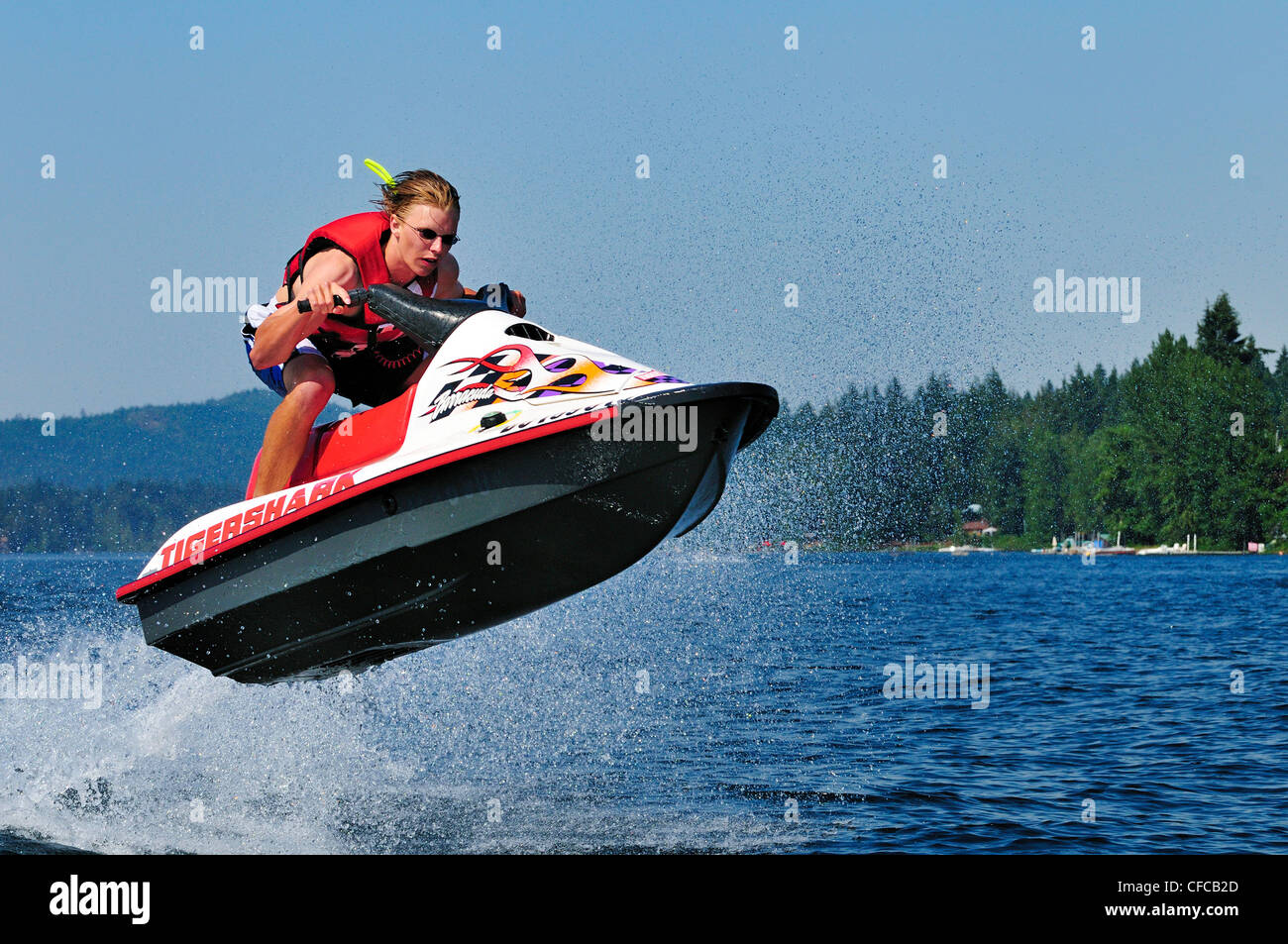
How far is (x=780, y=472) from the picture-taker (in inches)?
2090

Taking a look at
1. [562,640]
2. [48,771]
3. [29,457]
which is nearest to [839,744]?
[48,771]

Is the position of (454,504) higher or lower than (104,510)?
lower

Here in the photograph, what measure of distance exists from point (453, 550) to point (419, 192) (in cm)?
186

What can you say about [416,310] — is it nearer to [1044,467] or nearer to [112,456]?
[1044,467]

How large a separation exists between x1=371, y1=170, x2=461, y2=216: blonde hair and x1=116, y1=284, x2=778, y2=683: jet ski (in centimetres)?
47

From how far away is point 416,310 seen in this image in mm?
6590

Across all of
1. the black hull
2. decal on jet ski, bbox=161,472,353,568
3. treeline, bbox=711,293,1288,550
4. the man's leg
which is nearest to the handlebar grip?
the man's leg

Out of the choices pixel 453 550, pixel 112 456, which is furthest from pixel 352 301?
pixel 112 456

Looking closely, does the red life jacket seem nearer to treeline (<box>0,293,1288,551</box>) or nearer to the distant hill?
treeline (<box>0,293,1288,551</box>)

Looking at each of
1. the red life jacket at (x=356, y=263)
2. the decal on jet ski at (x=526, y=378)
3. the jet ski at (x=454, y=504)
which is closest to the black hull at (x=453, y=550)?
the jet ski at (x=454, y=504)

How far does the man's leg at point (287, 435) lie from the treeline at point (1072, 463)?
5652 cm

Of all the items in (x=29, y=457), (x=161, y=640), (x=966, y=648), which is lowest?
(x=966, y=648)
